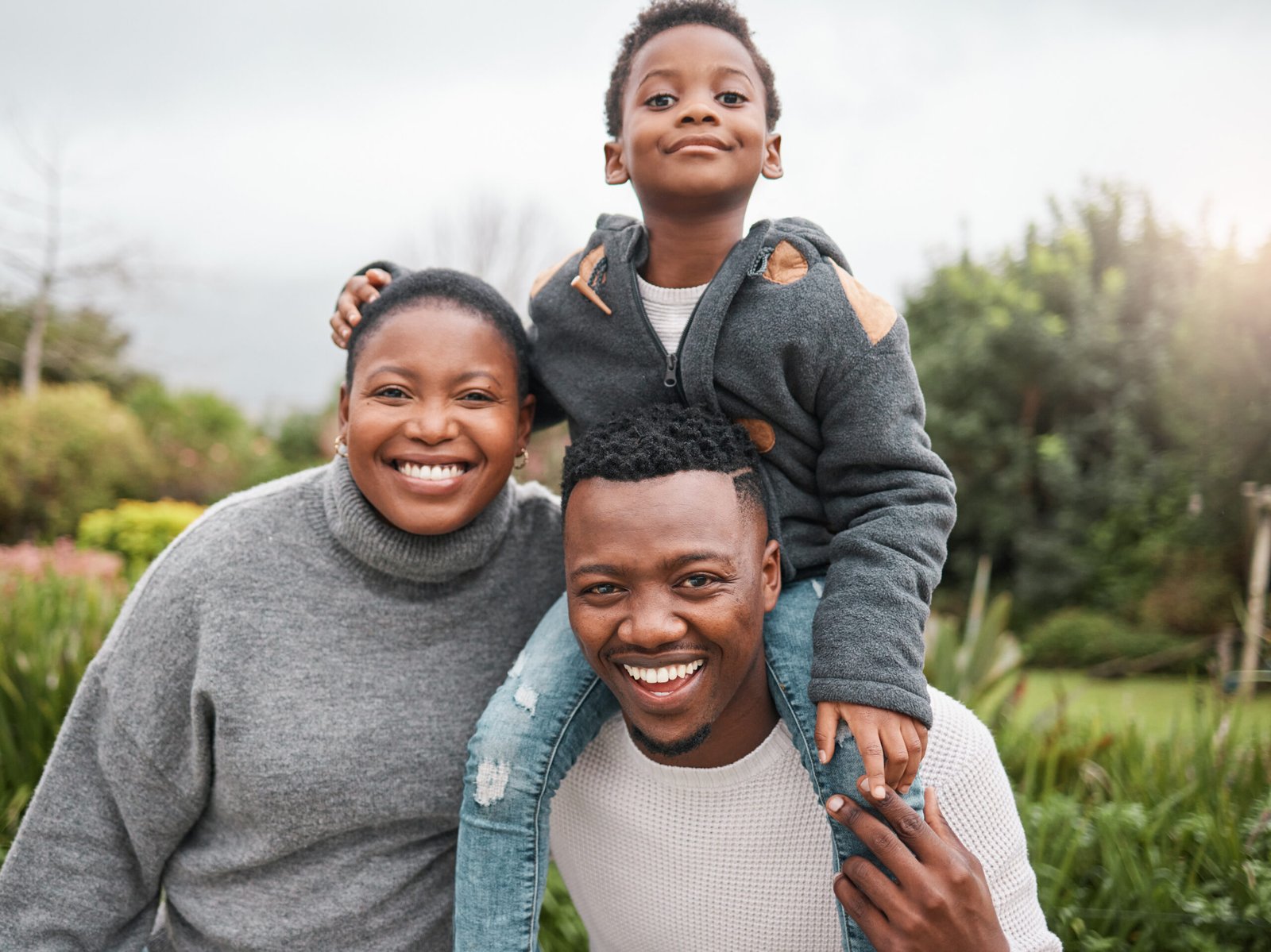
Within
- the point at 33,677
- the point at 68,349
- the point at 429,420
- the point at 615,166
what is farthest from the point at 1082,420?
the point at 68,349

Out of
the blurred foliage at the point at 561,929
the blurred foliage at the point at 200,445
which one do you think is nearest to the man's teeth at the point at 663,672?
the blurred foliage at the point at 561,929

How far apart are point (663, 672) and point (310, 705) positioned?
883 millimetres

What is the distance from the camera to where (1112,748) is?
4.19 m

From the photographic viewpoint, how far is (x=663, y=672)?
2094mm

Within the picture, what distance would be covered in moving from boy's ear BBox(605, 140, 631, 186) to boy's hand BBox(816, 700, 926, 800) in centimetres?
138

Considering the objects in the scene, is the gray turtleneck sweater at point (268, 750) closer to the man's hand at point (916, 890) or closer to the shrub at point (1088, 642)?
the man's hand at point (916, 890)

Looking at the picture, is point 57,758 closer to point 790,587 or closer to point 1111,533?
point 790,587

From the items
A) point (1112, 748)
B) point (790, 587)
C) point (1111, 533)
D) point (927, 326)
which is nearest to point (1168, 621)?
point (1111, 533)

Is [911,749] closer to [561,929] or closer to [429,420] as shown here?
[429,420]

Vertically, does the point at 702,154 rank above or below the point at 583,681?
above

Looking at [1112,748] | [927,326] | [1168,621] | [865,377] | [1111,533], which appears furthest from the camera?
[927,326]

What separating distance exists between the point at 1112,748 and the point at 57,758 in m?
3.72

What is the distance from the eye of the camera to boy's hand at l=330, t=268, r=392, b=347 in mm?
2629

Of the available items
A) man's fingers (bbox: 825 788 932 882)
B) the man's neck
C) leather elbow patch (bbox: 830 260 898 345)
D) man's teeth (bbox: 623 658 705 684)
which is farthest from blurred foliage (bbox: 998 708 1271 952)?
the man's neck
